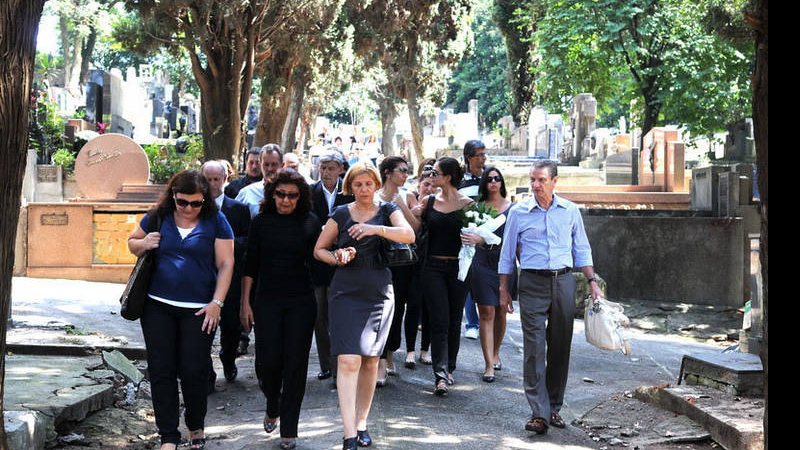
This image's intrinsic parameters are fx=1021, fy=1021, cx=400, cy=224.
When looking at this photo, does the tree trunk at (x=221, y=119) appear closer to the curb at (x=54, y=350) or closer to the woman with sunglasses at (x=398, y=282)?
the woman with sunglasses at (x=398, y=282)

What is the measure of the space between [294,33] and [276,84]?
251 cm

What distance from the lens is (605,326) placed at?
7512 millimetres

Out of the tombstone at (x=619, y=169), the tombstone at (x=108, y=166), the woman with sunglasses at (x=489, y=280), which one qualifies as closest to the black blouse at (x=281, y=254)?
the woman with sunglasses at (x=489, y=280)

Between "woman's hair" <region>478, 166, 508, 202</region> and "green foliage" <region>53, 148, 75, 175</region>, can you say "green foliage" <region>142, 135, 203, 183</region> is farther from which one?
"woman's hair" <region>478, 166, 508, 202</region>

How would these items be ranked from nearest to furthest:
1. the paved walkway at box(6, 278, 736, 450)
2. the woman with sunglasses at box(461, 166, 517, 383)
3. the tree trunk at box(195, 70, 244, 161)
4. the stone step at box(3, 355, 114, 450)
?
the stone step at box(3, 355, 114, 450), the paved walkway at box(6, 278, 736, 450), the woman with sunglasses at box(461, 166, 517, 383), the tree trunk at box(195, 70, 244, 161)

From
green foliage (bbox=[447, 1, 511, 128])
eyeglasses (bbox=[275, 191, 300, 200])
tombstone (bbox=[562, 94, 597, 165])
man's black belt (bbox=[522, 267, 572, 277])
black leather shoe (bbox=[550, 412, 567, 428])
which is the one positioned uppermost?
green foliage (bbox=[447, 1, 511, 128])

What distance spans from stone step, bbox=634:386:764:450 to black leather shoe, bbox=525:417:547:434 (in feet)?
3.78

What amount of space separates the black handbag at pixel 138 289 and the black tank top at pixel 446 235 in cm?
318

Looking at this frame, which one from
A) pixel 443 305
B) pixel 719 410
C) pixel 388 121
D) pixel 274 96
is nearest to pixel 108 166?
pixel 274 96

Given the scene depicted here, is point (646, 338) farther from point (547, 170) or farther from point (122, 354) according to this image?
point (122, 354)

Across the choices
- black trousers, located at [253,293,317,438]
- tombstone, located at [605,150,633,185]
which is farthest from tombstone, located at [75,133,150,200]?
tombstone, located at [605,150,633,185]

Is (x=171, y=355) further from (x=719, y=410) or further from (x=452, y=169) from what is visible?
(x=719, y=410)

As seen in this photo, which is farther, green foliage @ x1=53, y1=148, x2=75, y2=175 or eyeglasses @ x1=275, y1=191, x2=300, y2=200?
green foliage @ x1=53, y1=148, x2=75, y2=175

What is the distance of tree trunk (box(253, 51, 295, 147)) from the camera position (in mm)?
22250
